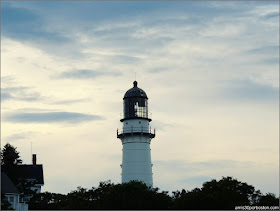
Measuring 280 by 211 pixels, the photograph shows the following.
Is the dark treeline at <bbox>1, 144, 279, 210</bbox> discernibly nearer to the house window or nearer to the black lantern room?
the house window

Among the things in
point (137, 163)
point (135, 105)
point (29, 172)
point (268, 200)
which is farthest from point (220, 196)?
point (29, 172)

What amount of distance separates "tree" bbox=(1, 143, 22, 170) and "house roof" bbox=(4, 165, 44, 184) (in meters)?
1.44

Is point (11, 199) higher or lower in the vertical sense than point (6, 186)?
lower

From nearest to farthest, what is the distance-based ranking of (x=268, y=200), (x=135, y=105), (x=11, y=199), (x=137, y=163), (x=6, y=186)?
(x=268, y=200)
(x=6, y=186)
(x=11, y=199)
(x=137, y=163)
(x=135, y=105)

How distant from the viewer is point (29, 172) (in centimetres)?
10644

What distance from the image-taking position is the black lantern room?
302 feet

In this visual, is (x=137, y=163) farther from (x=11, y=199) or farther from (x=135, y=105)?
(x=11, y=199)

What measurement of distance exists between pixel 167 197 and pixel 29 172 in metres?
A: 30.9

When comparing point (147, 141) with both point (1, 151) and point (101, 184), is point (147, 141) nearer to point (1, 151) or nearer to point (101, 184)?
point (101, 184)

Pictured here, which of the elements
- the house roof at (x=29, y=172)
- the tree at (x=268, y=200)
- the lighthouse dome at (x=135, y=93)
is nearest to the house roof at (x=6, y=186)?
the house roof at (x=29, y=172)

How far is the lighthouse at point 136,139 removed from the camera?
9031cm

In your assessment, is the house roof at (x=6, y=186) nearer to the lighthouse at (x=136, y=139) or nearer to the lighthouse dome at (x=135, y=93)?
the lighthouse at (x=136, y=139)

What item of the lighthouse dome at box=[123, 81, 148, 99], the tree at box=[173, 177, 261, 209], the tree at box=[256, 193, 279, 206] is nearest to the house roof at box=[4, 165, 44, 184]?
the lighthouse dome at box=[123, 81, 148, 99]

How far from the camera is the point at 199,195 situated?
78375 mm
